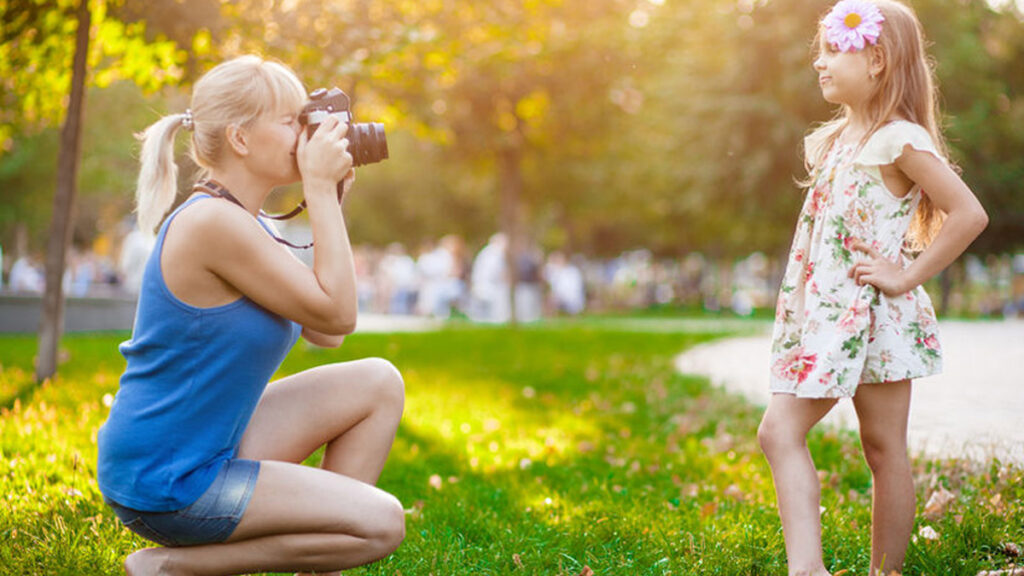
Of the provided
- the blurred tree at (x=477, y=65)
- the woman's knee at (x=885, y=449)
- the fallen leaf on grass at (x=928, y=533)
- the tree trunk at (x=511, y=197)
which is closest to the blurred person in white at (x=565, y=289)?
the blurred tree at (x=477, y=65)

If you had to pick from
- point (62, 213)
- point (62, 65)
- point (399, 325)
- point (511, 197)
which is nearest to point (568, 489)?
point (62, 213)

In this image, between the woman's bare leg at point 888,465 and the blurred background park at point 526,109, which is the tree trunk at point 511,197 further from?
the woman's bare leg at point 888,465

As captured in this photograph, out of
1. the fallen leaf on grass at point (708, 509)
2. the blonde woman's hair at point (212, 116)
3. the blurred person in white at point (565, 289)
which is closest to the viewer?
the blonde woman's hair at point (212, 116)

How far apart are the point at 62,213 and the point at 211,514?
5687mm

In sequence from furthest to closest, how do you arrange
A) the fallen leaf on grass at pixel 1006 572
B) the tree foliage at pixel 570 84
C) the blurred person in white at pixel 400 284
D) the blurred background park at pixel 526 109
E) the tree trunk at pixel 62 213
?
the blurred person in white at pixel 400 284, the blurred background park at pixel 526 109, the tree foliage at pixel 570 84, the tree trunk at pixel 62 213, the fallen leaf on grass at pixel 1006 572

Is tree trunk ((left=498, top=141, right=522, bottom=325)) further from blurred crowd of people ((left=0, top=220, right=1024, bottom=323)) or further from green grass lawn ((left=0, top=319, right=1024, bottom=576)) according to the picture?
green grass lawn ((left=0, top=319, right=1024, bottom=576))

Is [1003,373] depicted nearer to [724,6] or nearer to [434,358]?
[434,358]

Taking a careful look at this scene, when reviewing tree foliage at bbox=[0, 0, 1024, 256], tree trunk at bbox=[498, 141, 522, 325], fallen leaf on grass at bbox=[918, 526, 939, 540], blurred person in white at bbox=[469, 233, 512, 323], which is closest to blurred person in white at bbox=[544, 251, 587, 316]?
tree foliage at bbox=[0, 0, 1024, 256]

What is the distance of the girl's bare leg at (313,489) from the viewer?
8.29 feet

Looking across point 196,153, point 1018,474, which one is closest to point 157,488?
point 196,153

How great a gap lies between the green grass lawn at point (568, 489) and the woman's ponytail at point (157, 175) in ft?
3.97

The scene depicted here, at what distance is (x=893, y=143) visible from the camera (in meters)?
2.89

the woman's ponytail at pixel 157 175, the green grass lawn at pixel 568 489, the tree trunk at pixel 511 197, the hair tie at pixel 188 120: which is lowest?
the tree trunk at pixel 511 197

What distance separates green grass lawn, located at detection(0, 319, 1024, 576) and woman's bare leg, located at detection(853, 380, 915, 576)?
261 mm
